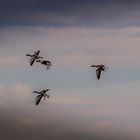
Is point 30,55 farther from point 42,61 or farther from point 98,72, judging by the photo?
point 98,72

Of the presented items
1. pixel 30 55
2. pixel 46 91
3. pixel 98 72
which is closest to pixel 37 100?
pixel 46 91

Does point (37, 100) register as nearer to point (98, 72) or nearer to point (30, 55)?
point (30, 55)

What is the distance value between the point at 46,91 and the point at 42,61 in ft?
38.8

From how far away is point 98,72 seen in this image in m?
94.8

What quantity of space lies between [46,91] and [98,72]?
1877 centimetres

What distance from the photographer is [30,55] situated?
97.9 metres

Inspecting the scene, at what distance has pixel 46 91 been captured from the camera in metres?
102

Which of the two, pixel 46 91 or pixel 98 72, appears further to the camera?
pixel 46 91

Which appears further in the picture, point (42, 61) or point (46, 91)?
point (46, 91)

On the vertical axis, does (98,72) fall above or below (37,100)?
above

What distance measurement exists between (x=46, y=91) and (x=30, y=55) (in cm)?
1305

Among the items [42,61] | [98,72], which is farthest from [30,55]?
[98,72]

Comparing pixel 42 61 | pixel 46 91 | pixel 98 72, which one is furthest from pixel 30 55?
pixel 98 72

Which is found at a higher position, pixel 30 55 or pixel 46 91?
pixel 30 55
